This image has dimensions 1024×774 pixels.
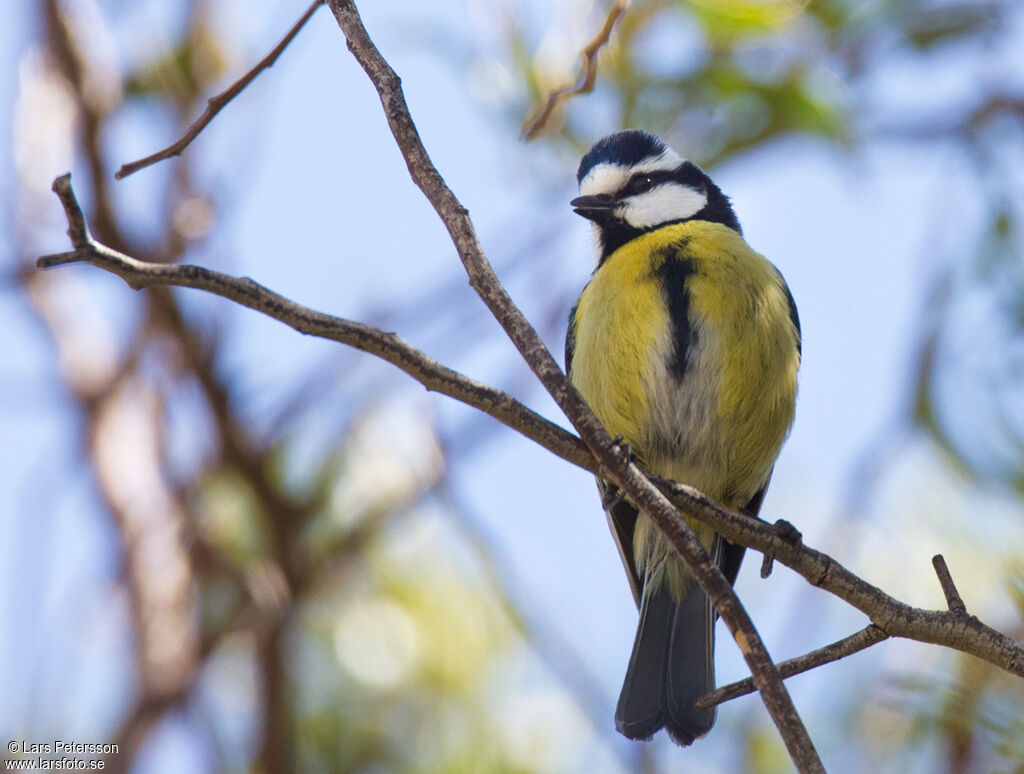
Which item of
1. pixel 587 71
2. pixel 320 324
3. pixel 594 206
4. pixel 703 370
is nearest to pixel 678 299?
pixel 703 370

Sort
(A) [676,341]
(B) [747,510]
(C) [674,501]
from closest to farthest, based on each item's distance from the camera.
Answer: (C) [674,501] → (A) [676,341] → (B) [747,510]

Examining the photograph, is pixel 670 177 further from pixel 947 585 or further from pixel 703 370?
pixel 947 585

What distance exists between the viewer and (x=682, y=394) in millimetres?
2141

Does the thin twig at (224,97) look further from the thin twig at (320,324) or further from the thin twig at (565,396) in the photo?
the thin twig at (320,324)

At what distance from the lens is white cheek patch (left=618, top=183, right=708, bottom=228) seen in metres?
2.52

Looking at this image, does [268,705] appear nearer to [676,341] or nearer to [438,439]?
[438,439]

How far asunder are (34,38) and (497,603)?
1.90m

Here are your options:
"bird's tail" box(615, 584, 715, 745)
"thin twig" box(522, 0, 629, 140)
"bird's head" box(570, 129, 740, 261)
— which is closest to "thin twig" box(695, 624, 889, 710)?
"bird's tail" box(615, 584, 715, 745)

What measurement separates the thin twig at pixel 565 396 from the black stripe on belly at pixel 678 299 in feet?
2.88

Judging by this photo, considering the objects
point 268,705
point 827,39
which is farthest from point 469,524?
point 827,39

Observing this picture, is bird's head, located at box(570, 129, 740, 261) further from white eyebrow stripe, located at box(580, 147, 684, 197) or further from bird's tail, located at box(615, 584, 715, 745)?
bird's tail, located at box(615, 584, 715, 745)

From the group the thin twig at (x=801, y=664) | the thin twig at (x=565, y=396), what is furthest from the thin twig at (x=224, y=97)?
the thin twig at (x=801, y=664)

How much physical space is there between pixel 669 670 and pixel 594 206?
1.00 m

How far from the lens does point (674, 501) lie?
143cm
